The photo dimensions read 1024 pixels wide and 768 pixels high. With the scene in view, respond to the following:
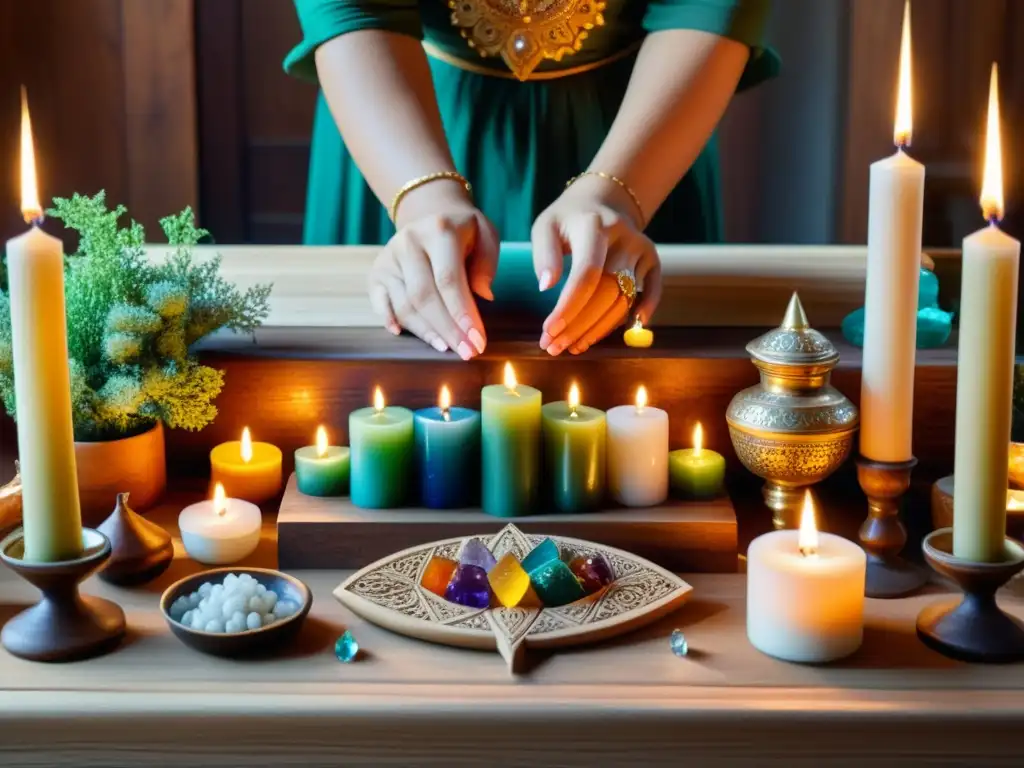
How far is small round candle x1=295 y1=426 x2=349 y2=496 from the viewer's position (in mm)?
733

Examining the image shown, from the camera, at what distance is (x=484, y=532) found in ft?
2.31

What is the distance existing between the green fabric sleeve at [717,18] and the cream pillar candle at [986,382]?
1.48 feet

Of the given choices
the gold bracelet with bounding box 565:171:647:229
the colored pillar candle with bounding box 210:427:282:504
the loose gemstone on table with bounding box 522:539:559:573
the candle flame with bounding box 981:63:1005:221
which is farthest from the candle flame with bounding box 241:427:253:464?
the candle flame with bounding box 981:63:1005:221

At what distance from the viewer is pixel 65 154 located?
5.93ft

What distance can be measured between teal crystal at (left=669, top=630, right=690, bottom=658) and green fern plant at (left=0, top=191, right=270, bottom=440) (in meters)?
0.34

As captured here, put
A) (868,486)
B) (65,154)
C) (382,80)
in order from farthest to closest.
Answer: (65,154)
(382,80)
(868,486)

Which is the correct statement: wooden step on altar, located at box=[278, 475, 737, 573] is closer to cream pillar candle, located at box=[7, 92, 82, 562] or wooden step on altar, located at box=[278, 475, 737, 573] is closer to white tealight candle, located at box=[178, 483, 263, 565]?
white tealight candle, located at box=[178, 483, 263, 565]

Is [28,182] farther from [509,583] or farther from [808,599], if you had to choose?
[808,599]

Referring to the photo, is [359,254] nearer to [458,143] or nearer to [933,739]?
[458,143]

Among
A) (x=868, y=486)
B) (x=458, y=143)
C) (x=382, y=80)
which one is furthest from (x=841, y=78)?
(x=868, y=486)

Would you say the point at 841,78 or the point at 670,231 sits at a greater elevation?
the point at 841,78

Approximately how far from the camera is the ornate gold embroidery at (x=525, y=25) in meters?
1.14

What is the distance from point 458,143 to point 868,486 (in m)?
0.69

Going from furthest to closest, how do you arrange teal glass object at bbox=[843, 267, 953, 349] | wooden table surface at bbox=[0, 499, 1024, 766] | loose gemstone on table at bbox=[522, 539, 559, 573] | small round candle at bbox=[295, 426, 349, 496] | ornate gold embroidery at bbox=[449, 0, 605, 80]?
ornate gold embroidery at bbox=[449, 0, 605, 80], teal glass object at bbox=[843, 267, 953, 349], small round candle at bbox=[295, 426, 349, 496], loose gemstone on table at bbox=[522, 539, 559, 573], wooden table surface at bbox=[0, 499, 1024, 766]
